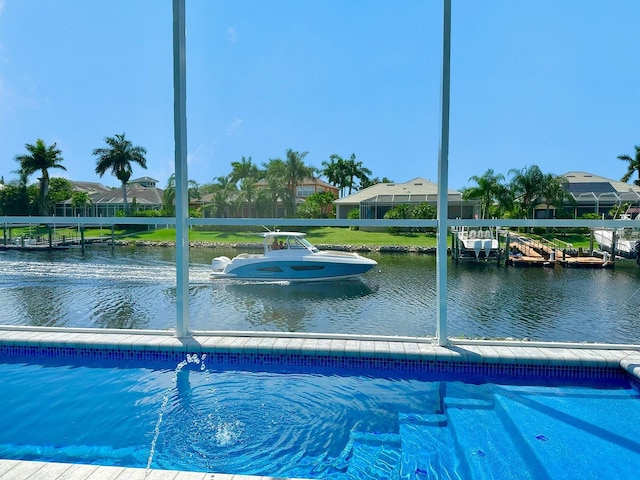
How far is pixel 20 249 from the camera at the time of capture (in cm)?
1825

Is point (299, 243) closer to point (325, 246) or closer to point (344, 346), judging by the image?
point (344, 346)

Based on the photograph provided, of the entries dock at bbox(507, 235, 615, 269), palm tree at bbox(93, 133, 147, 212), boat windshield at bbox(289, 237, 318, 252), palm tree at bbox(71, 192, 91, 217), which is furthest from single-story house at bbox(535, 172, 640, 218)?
dock at bbox(507, 235, 615, 269)

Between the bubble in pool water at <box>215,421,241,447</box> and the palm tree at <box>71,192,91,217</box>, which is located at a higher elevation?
the palm tree at <box>71,192,91,217</box>

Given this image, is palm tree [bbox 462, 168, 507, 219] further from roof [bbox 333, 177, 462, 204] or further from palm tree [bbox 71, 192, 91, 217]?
palm tree [bbox 71, 192, 91, 217]

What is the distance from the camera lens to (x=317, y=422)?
10.4ft

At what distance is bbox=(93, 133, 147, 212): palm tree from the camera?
5656 mm

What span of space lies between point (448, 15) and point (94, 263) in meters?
15.5

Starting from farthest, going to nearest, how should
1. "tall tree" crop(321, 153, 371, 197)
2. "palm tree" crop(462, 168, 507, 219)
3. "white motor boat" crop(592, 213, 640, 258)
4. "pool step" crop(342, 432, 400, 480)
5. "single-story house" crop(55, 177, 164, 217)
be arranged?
1. "tall tree" crop(321, 153, 371, 197)
2. "white motor boat" crop(592, 213, 640, 258)
3. "palm tree" crop(462, 168, 507, 219)
4. "single-story house" crop(55, 177, 164, 217)
5. "pool step" crop(342, 432, 400, 480)

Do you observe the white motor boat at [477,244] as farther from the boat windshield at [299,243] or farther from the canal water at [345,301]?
the boat windshield at [299,243]

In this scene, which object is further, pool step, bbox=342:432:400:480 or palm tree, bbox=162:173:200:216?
palm tree, bbox=162:173:200:216

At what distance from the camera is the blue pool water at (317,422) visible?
2.65 m

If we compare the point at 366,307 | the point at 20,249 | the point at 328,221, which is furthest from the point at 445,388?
the point at 20,249

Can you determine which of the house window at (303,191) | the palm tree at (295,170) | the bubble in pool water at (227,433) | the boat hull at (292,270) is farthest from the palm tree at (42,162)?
the boat hull at (292,270)

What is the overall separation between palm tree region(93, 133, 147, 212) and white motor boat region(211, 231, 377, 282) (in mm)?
5900
